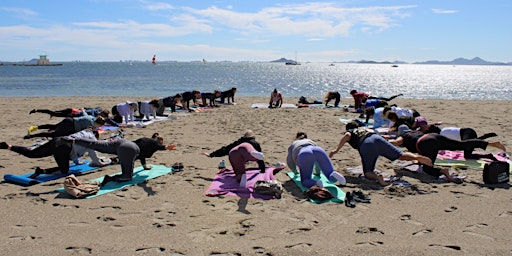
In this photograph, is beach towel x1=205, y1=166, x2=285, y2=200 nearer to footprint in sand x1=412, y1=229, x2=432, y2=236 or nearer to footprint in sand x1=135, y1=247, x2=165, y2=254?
footprint in sand x1=135, y1=247, x2=165, y2=254

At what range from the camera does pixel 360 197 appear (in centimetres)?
529

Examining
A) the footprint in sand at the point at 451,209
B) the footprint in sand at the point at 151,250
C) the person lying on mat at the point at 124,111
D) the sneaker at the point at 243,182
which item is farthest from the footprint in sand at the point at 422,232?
the person lying on mat at the point at 124,111

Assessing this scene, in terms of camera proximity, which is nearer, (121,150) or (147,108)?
(121,150)

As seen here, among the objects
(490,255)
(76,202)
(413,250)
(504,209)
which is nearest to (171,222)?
(76,202)

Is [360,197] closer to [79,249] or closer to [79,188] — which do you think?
[79,249]

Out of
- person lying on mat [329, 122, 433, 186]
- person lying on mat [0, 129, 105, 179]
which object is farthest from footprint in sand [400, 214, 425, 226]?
person lying on mat [0, 129, 105, 179]

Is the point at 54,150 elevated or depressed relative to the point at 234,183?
elevated

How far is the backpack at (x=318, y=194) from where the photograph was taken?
5250mm

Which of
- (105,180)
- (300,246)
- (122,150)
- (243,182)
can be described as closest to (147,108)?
(122,150)

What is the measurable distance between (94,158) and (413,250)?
569 centimetres

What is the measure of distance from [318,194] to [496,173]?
10.0 feet

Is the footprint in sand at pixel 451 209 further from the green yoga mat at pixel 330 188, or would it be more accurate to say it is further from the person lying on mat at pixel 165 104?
the person lying on mat at pixel 165 104

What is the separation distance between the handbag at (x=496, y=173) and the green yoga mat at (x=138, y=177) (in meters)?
5.39

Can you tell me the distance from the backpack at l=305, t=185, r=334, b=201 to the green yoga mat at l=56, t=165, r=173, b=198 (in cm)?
273
